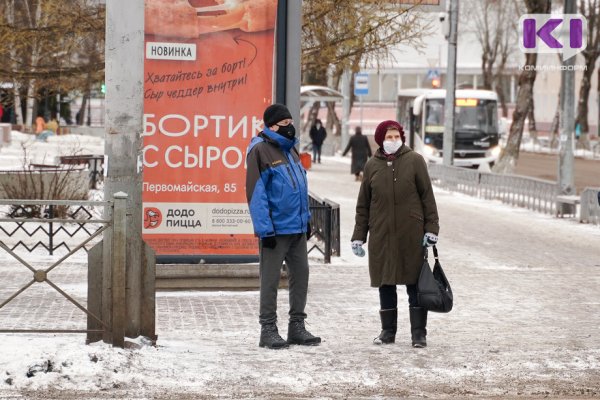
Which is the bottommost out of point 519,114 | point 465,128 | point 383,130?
point 465,128

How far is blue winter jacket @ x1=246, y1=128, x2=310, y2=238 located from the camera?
9102mm

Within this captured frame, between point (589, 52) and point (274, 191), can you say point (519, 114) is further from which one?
point (274, 191)

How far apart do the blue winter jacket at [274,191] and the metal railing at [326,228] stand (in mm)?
5741

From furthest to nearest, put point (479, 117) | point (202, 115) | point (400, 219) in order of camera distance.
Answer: point (479, 117), point (202, 115), point (400, 219)

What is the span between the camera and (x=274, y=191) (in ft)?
30.2

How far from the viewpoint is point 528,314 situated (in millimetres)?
11461

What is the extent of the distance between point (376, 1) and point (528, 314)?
8.21 m

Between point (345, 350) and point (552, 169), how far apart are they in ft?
131

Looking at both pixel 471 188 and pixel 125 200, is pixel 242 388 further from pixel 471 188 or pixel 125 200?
pixel 471 188

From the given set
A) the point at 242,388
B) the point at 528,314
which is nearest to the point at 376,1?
the point at 528,314

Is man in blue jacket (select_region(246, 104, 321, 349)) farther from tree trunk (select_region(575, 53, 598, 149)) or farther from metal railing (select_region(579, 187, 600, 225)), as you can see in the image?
tree trunk (select_region(575, 53, 598, 149))

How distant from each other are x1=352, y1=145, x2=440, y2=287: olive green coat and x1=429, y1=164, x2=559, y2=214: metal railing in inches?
620
